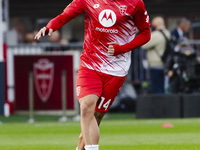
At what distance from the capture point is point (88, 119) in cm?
668

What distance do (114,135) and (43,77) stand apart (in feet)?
17.0

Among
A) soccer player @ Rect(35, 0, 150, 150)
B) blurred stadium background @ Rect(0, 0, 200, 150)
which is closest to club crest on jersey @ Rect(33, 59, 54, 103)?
blurred stadium background @ Rect(0, 0, 200, 150)

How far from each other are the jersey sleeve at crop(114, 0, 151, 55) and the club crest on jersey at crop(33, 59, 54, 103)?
8.76 m

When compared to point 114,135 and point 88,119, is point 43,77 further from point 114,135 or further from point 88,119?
point 88,119

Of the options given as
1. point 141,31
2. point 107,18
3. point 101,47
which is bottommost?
point 101,47

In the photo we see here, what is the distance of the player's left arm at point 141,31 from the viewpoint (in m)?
6.74

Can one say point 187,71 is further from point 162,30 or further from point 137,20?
point 137,20

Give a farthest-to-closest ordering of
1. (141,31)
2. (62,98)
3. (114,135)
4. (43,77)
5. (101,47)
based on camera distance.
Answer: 1. (43,77)
2. (62,98)
3. (114,135)
4. (141,31)
5. (101,47)

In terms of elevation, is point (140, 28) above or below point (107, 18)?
below

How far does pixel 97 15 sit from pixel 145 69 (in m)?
9.32

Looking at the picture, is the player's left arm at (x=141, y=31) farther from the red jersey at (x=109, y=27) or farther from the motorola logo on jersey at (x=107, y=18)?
the motorola logo on jersey at (x=107, y=18)

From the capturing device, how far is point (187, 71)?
610 inches

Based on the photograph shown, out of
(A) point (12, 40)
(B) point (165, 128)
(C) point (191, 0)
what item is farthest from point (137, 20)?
(C) point (191, 0)


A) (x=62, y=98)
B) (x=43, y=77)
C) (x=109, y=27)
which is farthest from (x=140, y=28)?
(x=43, y=77)
